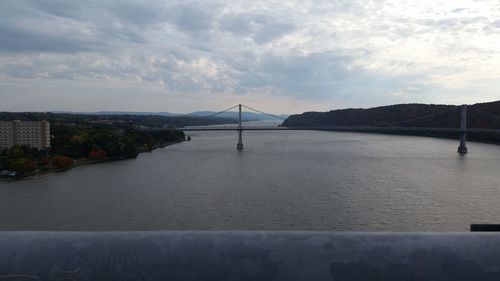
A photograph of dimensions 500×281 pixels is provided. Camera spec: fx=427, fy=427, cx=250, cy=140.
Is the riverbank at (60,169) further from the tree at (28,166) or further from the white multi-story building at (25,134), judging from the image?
the white multi-story building at (25,134)

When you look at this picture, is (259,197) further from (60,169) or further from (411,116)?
(411,116)

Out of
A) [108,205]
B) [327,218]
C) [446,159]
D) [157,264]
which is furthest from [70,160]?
[157,264]

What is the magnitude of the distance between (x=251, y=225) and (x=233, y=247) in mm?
2527

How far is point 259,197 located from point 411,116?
13445 mm

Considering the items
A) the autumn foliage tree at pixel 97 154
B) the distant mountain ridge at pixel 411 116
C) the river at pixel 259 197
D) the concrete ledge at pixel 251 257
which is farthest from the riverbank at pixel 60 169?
the distant mountain ridge at pixel 411 116

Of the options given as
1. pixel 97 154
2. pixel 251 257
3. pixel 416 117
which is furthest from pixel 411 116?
pixel 251 257

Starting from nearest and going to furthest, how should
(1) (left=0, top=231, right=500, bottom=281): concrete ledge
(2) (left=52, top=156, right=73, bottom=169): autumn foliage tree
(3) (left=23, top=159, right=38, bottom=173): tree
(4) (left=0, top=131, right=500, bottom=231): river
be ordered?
(1) (left=0, top=231, right=500, bottom=281): concrete ledge < (4) (left=0, top=131, right=500, bottom=231): river < (3) (left=23, top=159, right=38, bottom=173): tree < (2) (left=52, top=156, right=73, bottom=169): autumn foliage tree

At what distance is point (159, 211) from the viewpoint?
3.19m

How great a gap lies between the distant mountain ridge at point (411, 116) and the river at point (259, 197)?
8.03 metres

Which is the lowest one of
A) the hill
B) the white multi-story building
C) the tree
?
the tree

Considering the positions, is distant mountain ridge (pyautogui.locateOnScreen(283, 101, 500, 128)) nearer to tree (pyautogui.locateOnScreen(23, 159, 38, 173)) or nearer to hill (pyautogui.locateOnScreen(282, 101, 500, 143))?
hill (pyautogui.locateOnScreen(282, 101, 500, 143))

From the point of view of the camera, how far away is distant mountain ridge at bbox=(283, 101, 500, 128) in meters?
13.2

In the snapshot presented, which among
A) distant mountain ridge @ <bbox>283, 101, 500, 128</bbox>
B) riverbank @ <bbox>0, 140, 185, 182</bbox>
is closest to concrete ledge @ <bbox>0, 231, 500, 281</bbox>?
riverbank @ <bbox>0, 140, 185, 182</bbox>

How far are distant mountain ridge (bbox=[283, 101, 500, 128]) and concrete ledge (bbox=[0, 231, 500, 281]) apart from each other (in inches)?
510
